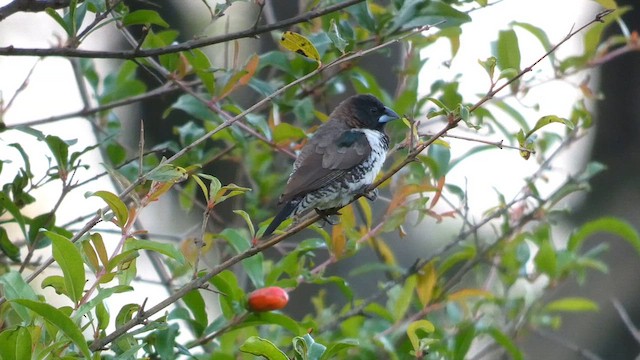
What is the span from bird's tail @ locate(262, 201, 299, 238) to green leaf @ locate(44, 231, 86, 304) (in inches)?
32.7

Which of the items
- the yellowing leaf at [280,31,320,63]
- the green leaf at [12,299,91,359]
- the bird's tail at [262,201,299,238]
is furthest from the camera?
the bird's tail at [262,201,299,238]

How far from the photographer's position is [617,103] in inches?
336

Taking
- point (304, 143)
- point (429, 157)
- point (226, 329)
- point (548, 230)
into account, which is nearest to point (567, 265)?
point (548, 230)

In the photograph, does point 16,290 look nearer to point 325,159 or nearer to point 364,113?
point 325,159

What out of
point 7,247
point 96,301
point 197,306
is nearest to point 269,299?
point 197,306

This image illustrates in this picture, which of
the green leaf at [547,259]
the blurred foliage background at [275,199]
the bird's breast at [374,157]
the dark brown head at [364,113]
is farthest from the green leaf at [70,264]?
the green leaf at [547,259]

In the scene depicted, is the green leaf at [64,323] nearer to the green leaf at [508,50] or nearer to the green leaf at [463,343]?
the green leaf at [463,343]

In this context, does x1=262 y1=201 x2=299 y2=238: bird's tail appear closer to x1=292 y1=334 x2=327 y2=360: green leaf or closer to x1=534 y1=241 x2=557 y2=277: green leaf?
x1=292 y1=334 x2=327 y2=360: green leaf

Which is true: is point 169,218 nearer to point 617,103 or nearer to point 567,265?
point 567,265

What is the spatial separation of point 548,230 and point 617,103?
406 centimetres

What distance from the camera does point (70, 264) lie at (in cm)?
257

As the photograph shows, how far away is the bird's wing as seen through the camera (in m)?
4.39

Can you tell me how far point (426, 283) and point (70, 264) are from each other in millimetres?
2076

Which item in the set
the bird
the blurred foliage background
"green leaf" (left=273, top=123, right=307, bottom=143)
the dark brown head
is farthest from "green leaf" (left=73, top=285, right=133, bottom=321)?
the dark brown head
